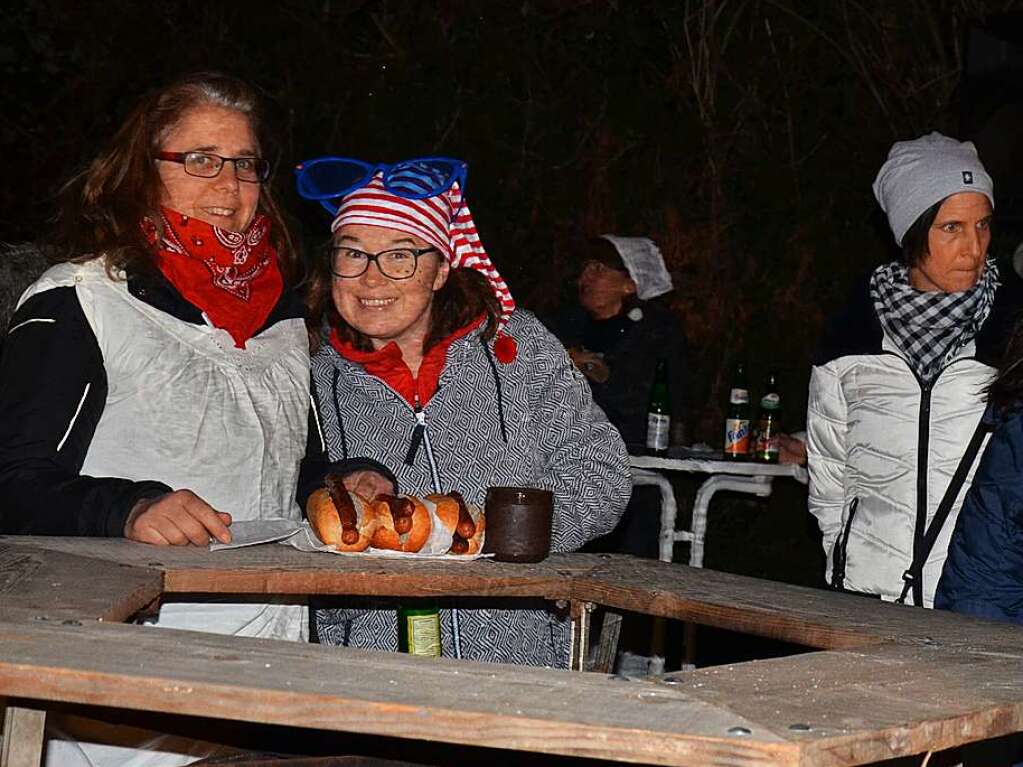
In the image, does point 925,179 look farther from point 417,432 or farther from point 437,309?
point 417,432

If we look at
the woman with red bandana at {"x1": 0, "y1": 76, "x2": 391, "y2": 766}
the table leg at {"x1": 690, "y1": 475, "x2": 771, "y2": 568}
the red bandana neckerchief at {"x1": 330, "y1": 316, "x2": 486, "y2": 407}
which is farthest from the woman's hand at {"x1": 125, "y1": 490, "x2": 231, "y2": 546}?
the table leg at {"x1": 690, "y1": 475, "x2": 771, "y2": 568}

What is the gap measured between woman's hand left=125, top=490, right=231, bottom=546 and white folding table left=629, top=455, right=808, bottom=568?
3471mm

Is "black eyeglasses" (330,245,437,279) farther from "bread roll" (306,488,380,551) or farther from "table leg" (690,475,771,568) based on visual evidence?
"table leg" (690,475,771,568)

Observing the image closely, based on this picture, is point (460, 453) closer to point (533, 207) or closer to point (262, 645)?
point (262, 645)

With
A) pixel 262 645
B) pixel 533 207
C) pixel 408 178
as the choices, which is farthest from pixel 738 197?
pixel 262 645

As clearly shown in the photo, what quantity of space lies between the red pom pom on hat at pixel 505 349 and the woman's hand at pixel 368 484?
1.33 ft

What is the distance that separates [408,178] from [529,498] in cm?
79

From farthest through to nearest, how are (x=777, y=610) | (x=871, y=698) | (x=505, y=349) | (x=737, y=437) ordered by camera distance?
(x=737, y=437) < (x=505, y=349) < (x=777, y=610) < (x=871, y=698)

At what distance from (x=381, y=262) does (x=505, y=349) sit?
1.08ft

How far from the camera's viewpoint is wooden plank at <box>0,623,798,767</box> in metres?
1.54

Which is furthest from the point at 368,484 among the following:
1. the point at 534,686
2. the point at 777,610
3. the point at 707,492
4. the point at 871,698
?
the point at 707,492

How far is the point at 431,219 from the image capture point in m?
3.11

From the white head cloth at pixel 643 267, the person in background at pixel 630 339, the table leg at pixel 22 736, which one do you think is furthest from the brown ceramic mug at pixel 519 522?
the white head cloth at pixel 643 267

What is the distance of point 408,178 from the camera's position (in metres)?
3.12
